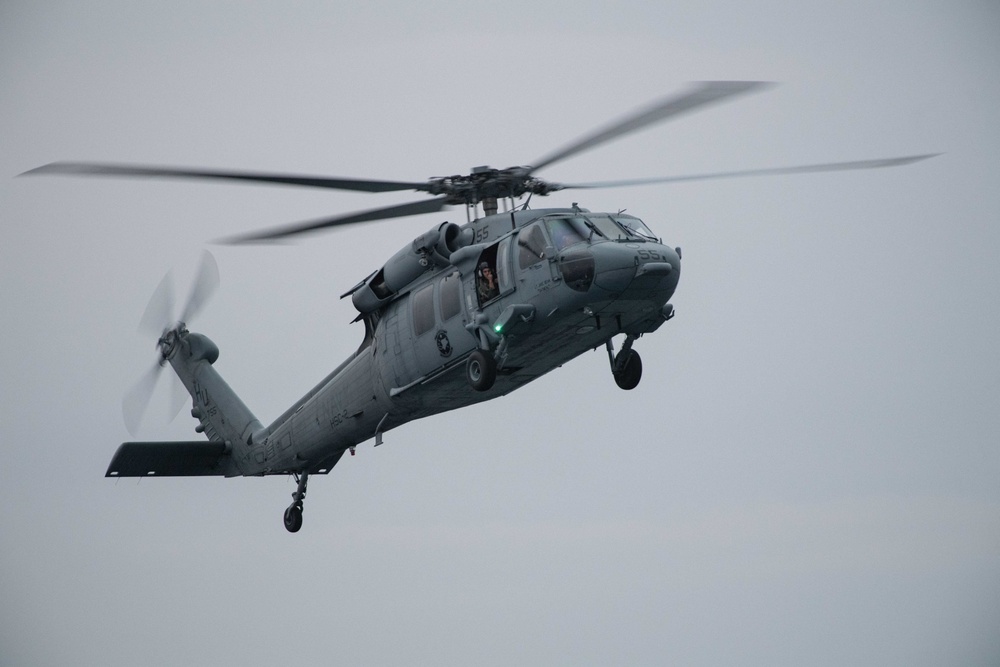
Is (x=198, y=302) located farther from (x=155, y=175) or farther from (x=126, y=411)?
(x=155, y=175)

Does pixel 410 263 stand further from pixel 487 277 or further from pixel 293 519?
pixel 293 519

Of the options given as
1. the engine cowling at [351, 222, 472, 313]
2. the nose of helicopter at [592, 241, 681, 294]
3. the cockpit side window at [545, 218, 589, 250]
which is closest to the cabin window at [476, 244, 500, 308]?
the engine cowling at [351, 222, 472, 313]

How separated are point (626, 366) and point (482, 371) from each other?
98.6 inches

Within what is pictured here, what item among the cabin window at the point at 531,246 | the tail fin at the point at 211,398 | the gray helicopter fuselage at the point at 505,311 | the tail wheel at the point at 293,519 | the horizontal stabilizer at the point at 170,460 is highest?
the cabin window at the point at 531,246

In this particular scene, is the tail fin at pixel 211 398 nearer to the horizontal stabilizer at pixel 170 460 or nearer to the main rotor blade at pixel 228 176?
the horizontal stabilizer at pixel 170 460

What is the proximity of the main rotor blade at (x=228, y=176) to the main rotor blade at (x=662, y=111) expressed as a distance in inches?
102

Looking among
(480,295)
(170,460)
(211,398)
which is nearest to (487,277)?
(480,295)

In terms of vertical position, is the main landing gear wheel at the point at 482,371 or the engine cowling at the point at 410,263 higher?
the engine cowling at the point at 410,263

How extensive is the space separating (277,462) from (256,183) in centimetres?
789

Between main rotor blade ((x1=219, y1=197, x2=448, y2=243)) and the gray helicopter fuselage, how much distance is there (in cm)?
68

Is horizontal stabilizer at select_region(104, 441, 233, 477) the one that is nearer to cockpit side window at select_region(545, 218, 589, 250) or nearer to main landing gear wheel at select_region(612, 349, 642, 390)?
main landing gear wheel at select_region(612, 349, 642, 390)

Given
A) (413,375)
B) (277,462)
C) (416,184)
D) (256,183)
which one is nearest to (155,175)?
(256,183)

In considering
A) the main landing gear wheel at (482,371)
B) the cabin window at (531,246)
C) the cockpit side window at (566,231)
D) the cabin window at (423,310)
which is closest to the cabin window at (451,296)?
the cabin window at (423,310)

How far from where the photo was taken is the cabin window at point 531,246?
62.3 ft
